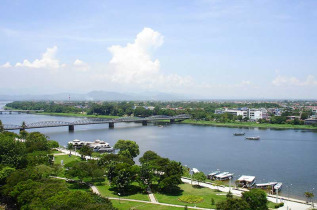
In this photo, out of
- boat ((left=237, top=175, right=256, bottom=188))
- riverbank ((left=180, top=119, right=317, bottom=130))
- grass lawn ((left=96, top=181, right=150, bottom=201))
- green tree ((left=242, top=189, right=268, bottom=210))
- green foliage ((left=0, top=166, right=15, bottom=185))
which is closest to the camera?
green tree ((left=242, top=189, right=268, bottom=210))

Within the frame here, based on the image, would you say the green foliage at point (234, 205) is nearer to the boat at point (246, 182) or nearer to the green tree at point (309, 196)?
the green tree at point (309, 196)

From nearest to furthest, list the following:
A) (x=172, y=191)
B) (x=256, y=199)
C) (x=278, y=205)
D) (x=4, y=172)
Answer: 1. (x=256, y=199)
2. (x=278, y=205)
3. (x=4, y=172)
4. (x=172, y=191)

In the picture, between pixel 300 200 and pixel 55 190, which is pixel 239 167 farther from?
pixel 55 190

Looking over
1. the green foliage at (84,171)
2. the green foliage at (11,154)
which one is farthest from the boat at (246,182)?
the green foliage at (11,154)

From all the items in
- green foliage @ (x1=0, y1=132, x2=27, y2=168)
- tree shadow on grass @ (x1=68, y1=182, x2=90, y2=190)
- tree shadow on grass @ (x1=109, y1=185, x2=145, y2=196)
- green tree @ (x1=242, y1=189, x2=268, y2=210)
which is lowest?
tree shadow on grass @ (x1=109, y1=185, x2=145, y2=196)

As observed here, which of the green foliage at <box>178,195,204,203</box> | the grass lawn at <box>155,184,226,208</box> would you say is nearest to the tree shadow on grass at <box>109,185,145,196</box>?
the grass lawn at <box>155,184,226,208</box>

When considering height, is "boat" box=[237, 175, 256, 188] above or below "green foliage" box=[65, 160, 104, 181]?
below

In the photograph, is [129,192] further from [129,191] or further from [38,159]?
[38,159]

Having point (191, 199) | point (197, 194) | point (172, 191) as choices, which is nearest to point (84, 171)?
point (172, 191)

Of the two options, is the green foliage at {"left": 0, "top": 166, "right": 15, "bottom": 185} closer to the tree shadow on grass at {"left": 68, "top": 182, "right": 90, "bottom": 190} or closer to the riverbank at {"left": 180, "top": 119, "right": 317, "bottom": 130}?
the tree shadow on grass at {"left": 68, "top": 182, "right": 90, "bottom": 190}
